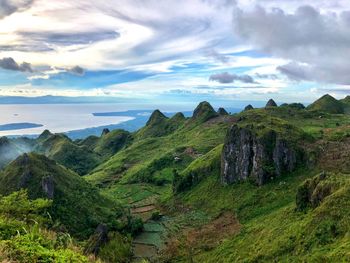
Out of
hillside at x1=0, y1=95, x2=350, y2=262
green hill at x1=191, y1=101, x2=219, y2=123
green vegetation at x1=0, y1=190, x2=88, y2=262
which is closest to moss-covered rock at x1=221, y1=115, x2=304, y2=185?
hillside at x1=0, y1=95, x2=350, y2=262

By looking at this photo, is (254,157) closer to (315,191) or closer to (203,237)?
(203,237)

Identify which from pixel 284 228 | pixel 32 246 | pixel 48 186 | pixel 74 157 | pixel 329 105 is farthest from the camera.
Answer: pixel 74 157

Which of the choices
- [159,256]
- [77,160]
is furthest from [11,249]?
[77,160]

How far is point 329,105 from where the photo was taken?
6870 inches

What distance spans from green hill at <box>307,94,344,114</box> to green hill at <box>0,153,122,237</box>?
392ft

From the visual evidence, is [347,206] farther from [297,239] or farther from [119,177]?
[119,177]

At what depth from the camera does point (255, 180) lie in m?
76.0

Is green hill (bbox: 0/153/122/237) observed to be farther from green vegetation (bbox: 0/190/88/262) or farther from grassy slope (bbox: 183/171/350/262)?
green vegetation (bbox: 0/190/88/262)

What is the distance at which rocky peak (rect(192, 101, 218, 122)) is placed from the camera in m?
170

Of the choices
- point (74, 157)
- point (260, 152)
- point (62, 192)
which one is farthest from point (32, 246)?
point (74, 157)

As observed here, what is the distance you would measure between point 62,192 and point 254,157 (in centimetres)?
3838

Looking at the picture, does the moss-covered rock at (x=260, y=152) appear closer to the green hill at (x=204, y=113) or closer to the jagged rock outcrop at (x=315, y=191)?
the jagged rock outcrop at (x=315, y=191)

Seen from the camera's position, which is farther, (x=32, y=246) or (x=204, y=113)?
(x=204, y=113)

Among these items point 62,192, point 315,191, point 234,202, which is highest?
point 315,191
